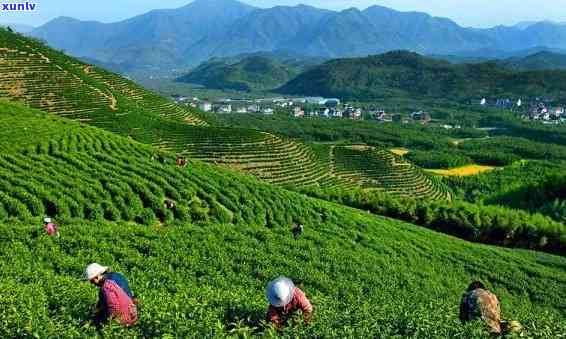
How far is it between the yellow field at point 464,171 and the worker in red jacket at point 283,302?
311 ft

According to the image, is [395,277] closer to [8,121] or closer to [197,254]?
[197,254]

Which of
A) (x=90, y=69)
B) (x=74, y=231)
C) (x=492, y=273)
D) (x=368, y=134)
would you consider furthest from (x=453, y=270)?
(x=368, y=134)

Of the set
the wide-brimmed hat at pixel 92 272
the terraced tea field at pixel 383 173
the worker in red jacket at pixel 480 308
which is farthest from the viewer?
the terraced tea field at pixel 383 173

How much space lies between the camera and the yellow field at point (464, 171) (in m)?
101

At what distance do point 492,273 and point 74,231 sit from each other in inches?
712

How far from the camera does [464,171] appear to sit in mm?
105938

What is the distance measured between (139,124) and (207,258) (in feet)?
193

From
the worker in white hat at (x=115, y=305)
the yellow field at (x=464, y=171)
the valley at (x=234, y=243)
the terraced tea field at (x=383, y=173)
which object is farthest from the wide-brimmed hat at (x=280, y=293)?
the yellow field at (x=464, y=171)

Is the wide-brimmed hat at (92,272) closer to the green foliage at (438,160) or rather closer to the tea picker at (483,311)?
the tea picker at (483,311)

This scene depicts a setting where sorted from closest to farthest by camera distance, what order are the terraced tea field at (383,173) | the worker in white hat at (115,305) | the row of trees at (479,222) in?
the worker in white hat at (115,305)
the row of trees at (479,222)
the terraced tea field at (383,173)

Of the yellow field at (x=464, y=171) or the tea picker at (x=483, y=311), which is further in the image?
the yellow field at (x=464, y=171)

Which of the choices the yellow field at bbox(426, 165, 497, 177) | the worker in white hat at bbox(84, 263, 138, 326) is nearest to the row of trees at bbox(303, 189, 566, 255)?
the worker in white hat at bbox(84, 263, 138, 326)

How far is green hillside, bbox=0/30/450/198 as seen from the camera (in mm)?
67756

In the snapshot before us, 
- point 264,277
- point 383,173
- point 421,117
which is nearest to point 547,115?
point 421,117
